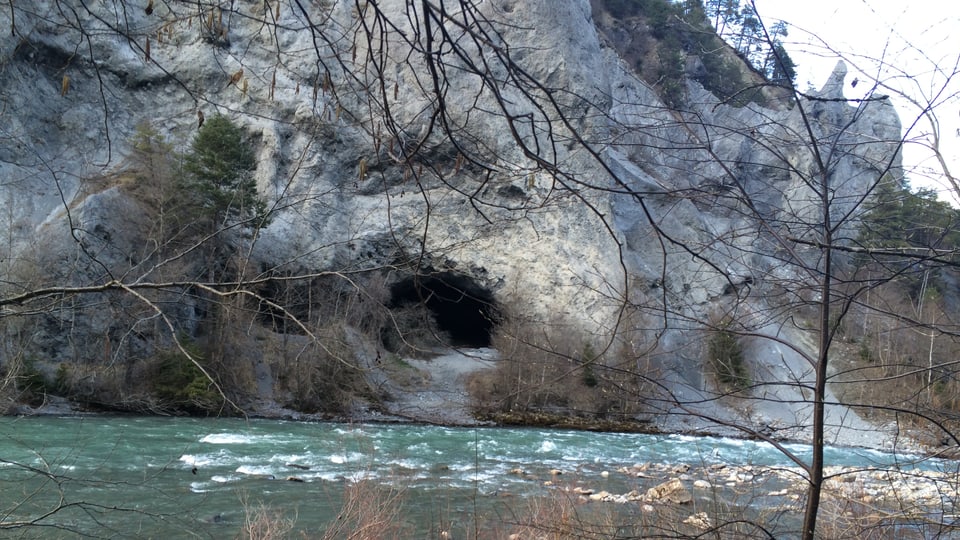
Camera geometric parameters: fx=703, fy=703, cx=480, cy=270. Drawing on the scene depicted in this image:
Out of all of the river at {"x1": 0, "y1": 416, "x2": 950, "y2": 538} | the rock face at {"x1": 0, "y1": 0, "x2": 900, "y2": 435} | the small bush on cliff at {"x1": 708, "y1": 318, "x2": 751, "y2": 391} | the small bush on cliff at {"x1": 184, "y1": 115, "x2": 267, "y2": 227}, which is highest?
the small bush on cliff at {"x1": 184, "y1": 115, "x2": 267, "y2": 227}

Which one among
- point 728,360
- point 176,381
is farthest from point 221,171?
point 728,360

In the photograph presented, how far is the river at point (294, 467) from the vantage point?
5.94 metres

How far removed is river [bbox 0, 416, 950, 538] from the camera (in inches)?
234

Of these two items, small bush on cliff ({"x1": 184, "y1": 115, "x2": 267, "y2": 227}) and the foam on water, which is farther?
the foam on water

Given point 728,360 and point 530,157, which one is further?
point 728,360

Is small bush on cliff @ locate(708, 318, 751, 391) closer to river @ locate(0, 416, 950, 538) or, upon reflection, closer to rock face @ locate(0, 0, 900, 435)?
rock face @ locate(0, 0, 900, 435)

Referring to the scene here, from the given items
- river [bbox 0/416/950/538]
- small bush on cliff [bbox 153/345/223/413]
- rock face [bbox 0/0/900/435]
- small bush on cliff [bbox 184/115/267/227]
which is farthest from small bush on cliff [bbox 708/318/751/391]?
small bush on cliff [bbox 153/345/223/413]

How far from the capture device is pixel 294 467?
377 inches

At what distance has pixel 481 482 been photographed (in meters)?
9.15

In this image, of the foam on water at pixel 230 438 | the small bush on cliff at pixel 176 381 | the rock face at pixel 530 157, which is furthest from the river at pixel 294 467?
the rock face at pixel 530 157

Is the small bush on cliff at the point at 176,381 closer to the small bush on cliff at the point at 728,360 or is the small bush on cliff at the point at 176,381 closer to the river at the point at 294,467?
the river at the point at 294,467

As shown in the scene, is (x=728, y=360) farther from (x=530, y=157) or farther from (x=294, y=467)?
(x=294, y=467)

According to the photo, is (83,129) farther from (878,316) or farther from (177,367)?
(878,316)

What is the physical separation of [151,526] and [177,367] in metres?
8.56
